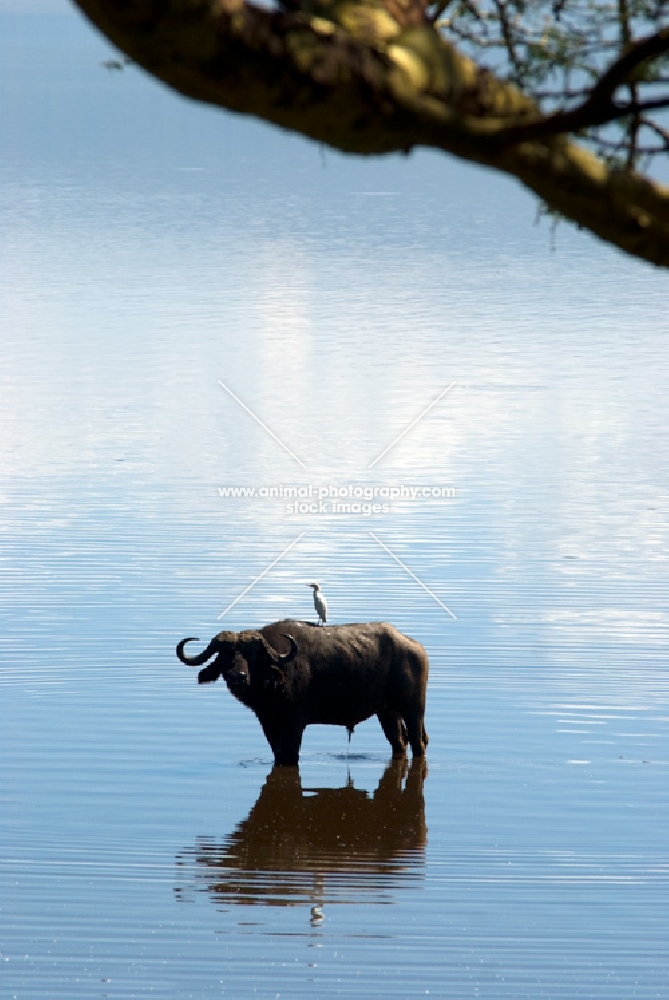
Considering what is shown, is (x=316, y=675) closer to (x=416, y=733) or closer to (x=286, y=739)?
(x=286, y=739)

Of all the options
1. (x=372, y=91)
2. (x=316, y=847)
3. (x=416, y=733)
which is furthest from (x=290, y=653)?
(x=372, y=91)

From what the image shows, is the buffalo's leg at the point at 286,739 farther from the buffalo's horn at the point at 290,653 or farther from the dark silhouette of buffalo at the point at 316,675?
the buffalo's horn at the point at 290,653

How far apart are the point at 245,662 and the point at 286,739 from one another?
0.80 meters

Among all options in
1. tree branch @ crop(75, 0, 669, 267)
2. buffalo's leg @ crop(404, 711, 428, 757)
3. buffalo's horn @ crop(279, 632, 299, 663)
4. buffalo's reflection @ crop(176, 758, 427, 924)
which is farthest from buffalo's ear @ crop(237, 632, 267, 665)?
tree branch @ crop(75, 0, 669, 267)

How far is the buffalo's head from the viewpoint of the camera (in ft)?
61.6

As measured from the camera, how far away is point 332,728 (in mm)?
21625

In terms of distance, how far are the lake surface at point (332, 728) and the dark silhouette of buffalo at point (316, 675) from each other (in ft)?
1.44

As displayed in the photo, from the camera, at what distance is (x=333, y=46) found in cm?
930


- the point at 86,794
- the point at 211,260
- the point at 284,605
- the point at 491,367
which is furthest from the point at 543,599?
the point at 211,260

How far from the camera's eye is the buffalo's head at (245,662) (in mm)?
18766

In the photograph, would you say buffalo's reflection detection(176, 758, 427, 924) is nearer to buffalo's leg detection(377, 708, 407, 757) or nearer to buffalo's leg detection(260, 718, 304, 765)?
buffalo's leg detection(260, 718, 304, 765)

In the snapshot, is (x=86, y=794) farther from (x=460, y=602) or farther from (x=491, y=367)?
(x=491, y=367)

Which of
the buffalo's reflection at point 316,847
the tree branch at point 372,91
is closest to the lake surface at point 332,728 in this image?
the buffalo's reflection at point 316,847

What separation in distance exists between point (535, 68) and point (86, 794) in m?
7.72
